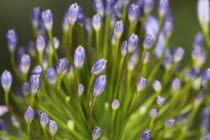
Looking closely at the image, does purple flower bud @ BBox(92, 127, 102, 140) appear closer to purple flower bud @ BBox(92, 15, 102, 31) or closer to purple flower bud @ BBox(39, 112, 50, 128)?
purple flower bud @ BBox(39, 112, 50, 128)

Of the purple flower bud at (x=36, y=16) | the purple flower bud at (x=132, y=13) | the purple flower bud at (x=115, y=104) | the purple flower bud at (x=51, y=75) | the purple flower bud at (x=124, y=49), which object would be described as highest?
the purple flower bud at (x=36, y=16)

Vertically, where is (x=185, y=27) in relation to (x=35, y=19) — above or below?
above

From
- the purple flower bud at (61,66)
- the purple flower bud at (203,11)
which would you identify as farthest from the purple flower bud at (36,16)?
the purple flower bud at (203,11)

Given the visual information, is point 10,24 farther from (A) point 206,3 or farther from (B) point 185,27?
(A) point 206,3

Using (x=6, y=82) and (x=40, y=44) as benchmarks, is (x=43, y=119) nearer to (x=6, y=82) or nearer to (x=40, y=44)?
(x=6, y=82)

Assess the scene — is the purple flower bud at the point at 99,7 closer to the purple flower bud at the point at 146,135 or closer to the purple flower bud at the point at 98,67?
the purple flower bud at the point at 98,67

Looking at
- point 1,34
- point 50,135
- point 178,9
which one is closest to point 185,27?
point 178,9

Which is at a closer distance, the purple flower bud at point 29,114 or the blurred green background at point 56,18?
the purple flower bud at point 29,114
